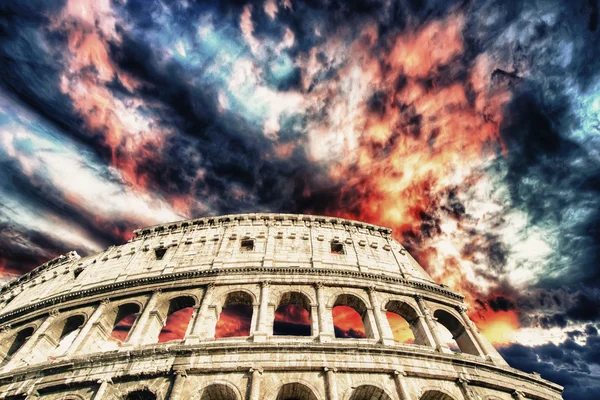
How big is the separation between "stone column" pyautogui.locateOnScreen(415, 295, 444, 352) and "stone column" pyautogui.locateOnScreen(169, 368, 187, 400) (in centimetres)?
1232

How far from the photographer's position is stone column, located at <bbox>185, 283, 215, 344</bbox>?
13688 millimetres

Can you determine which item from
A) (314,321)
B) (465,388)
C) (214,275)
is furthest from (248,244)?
(465,388)

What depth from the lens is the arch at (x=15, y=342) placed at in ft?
59.0

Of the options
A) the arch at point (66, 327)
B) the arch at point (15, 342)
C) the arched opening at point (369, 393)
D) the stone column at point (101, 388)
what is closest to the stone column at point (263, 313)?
the arched opening at point (369, 393)

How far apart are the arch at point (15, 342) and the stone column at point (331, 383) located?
19.2 metres

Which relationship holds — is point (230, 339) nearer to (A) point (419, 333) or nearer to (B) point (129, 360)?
(B) point (129, 360)

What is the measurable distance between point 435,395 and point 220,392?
9680mm

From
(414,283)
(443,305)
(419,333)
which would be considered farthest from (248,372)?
(443,305)

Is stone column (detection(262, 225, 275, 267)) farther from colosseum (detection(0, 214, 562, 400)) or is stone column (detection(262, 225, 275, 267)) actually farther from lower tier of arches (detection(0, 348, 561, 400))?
lower tier of arches (detection(0, 348, 561, 400))

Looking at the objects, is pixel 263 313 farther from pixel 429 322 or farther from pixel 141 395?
pixel 429 322

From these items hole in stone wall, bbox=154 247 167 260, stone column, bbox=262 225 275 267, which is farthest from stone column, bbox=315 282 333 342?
hole in stone wall, bbox=154 247 167 260

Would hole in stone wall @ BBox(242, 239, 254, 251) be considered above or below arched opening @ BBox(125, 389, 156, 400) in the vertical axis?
above

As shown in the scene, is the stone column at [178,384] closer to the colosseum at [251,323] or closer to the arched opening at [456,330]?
the colosseum at [251,323]

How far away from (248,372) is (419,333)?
9.96 m
